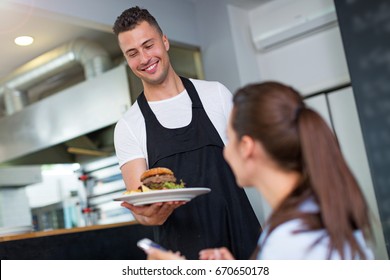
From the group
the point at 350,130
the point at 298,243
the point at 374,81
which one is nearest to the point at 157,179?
the point at 298,243

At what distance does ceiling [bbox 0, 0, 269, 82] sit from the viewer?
2.69 metres

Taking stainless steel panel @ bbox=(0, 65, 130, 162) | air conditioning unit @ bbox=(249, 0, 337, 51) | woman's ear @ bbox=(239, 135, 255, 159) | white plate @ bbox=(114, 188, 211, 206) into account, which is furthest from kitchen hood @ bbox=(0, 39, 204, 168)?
woman's ear @ bbox=(239, 135, 255, 159)

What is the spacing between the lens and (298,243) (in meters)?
0.90

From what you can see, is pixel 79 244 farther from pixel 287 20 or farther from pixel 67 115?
pixel 287 20

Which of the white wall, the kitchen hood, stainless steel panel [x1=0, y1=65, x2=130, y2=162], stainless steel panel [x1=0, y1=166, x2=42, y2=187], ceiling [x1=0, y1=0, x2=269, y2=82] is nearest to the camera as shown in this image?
the white wall

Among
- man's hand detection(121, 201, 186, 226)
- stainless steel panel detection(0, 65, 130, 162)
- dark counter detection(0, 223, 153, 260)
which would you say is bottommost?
dark counter detection(0, 223, 153, 260)

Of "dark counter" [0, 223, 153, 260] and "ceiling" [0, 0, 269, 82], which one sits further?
"ceiling" [0, 0, 269, 82]

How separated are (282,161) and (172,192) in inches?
12.8

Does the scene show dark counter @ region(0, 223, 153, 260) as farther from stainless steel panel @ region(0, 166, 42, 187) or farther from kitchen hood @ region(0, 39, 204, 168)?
stainless steel panel @ region(0, 166, 42, 187)

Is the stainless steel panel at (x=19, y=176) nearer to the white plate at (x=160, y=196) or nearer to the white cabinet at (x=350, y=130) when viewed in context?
the white cabinet at (x=350, y=130)

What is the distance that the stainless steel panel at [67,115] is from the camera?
317 cm

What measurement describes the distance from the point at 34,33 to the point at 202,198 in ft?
5.92

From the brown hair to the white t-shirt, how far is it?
0.56 meters

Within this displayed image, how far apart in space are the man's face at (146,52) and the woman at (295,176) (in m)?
0.58
